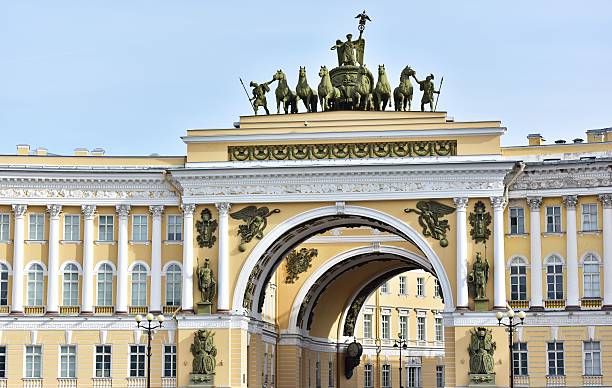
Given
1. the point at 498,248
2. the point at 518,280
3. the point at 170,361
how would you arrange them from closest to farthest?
the point at 498,248 → the point at 518,280 → the point at 170,361

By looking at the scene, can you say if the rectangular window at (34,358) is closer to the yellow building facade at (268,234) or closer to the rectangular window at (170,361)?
the yellow building facade at (268,234)

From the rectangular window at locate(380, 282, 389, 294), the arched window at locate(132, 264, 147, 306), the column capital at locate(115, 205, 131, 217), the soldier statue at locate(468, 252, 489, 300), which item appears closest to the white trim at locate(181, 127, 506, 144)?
the column capital at locate(115, 205, 131, 217)

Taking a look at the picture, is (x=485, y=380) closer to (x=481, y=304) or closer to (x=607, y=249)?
(x=481, y=304)

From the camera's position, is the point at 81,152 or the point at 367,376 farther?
the point at 367,376

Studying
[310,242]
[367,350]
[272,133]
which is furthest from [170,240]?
[367,350]

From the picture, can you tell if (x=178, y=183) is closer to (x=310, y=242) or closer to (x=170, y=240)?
(x=170, y=240)

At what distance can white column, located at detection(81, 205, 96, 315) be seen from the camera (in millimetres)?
65500

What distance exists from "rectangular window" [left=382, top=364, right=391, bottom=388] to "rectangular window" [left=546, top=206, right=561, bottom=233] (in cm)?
3415

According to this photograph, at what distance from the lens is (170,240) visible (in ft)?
217

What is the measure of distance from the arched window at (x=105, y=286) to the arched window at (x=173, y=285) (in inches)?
101

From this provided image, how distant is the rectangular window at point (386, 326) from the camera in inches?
3813

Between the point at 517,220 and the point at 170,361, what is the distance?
53.9 ft

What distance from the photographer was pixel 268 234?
6500 centimetres

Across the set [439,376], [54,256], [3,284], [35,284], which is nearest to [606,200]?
[54,256]
